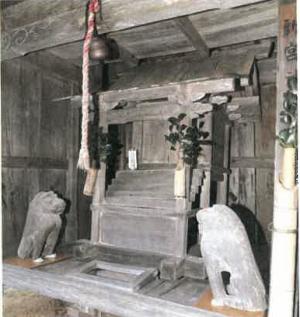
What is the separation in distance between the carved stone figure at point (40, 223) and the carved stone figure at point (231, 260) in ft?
6.41

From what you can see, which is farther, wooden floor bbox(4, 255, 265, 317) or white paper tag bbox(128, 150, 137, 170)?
white paper tag bbox(128, 150, 137, 170)

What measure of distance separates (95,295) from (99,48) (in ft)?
7.86

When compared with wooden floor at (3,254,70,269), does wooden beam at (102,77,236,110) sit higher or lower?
higher

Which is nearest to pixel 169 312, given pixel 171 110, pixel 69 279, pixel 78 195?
pixel 69 279

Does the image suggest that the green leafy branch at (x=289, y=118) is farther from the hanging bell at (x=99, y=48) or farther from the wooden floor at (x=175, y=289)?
the hanging bell at (x=99, y=48)

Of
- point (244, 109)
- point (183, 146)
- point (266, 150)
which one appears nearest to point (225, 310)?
point (183, 146)

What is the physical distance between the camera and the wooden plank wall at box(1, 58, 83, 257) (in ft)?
13.9

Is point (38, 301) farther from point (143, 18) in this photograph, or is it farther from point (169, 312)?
point (143, 18)

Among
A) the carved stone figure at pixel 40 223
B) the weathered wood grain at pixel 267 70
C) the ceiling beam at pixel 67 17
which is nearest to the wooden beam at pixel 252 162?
the weathered wood grain at pixel 267 70

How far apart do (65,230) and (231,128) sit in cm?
335

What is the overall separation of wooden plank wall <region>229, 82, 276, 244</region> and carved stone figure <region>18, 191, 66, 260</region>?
3226 mm

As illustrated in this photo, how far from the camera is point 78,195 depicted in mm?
5383

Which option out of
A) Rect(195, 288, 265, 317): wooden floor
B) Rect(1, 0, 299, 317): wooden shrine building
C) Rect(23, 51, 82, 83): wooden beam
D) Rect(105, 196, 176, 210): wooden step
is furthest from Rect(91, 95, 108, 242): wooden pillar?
Rect(195, 288, 265, 317): wooden floor

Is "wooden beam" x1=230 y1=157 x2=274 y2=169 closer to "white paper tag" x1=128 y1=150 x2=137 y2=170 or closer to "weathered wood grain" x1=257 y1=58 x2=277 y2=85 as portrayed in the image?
"weathered wood grain" x1=257 y1=58 x2=277 y2=85
